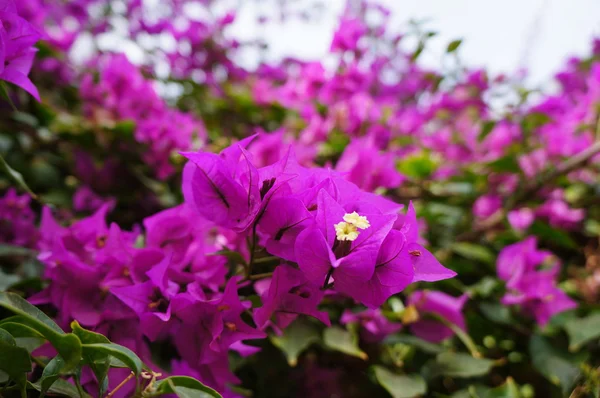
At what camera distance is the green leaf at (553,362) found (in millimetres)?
791

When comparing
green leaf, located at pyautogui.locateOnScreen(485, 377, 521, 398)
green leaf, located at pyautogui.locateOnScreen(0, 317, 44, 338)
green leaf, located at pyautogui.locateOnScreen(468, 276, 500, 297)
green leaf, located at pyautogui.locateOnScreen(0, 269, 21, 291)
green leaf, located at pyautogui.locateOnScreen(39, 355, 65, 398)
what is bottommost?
green leaf, located at pyautogui.locateOnScreen(468, 276, 500, 297)

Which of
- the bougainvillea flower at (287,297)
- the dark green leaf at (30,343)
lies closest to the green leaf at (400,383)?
the bougainvillea flower at (287,297)

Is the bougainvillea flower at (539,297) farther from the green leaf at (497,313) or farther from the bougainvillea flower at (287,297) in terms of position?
the bougainvillea flower at (287,297)

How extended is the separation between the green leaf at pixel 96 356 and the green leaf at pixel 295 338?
28cm

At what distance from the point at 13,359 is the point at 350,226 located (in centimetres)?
31

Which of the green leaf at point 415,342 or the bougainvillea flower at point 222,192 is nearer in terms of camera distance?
the bougainvillea flower at point 222,192

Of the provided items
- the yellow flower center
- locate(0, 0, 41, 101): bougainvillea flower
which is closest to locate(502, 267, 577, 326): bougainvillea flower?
the yellow flower center

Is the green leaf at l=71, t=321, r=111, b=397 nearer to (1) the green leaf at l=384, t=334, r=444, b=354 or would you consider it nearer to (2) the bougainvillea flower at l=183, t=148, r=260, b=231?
(2) the bougainvillea flower at l=183, t=148, r=260, b=231

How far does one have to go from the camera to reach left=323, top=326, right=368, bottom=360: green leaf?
685mm

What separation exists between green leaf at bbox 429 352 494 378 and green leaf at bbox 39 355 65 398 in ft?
1.91

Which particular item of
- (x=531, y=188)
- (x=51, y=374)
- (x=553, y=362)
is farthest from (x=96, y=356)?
(x=531, y=188)

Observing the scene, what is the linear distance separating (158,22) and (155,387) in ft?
5.45

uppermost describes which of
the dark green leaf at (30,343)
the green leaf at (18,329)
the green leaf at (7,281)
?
the green leaf at (18,329)

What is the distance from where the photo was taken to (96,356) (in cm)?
41
